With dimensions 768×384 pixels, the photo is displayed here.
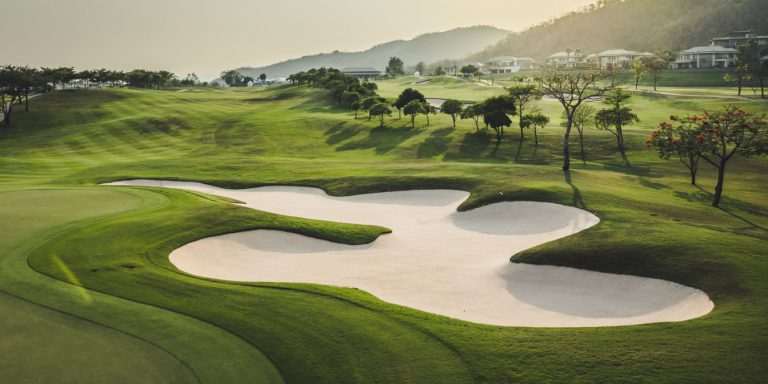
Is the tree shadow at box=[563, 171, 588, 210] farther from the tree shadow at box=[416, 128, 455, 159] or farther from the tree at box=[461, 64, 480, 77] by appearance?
the tree at box=[461, 64, 480, 77]

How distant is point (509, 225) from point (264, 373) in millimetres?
19268

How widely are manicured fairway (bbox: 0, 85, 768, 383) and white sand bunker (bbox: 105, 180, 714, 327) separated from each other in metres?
0.92

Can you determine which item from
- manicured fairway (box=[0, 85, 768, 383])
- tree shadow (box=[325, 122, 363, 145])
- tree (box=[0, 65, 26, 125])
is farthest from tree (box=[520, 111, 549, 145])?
tree (box=[0, 65, 26, 125])

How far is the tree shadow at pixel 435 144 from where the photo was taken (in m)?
59.3

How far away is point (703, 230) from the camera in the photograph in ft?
72.9

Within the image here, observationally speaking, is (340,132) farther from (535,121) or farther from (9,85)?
(9,85)

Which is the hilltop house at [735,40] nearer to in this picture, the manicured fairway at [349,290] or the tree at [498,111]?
the tree at [498,111]

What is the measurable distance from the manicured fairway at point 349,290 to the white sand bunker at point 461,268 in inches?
36.1

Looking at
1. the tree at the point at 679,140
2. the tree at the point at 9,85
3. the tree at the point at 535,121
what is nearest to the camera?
the tree at the point at 679,140

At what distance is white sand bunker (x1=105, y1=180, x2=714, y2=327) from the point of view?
17.3m

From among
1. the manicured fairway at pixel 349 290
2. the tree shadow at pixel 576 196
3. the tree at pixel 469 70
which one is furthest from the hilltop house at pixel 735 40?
the tree shadow at pixel 576 196

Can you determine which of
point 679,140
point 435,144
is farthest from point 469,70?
point 679,140

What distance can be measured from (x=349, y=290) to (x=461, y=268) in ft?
22.4

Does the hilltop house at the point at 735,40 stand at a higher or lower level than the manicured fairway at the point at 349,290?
higher
